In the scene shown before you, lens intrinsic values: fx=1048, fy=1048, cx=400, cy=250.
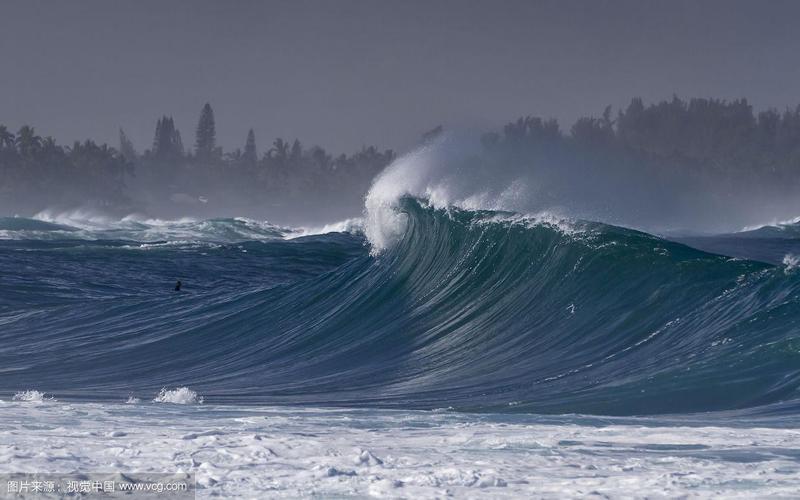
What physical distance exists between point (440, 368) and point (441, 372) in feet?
0.77

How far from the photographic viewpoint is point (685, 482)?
496 centimetres

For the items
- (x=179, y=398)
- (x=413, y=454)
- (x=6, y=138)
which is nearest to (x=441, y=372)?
(x=179, y=398)

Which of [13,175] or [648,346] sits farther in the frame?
[13,175]

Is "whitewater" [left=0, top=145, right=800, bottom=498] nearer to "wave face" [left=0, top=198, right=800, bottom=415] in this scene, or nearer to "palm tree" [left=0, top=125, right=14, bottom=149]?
"wave face" [left=0, top=198, right=800, bottom=415]

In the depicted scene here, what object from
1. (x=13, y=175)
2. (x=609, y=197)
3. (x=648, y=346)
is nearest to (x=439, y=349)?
(x=648, y=346)

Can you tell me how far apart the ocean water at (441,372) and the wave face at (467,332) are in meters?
0.04

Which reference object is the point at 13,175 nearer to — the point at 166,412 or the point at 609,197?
the point at 609,197

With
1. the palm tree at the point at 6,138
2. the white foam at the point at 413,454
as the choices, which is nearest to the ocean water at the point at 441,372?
the white foam at the point at 413,454

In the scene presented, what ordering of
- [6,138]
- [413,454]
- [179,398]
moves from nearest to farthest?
[413,454] < [179,398] < [6,138]

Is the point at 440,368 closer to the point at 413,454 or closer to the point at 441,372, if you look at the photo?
the point at 441,372

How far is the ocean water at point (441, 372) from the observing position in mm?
5223

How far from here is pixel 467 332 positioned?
1277 cm

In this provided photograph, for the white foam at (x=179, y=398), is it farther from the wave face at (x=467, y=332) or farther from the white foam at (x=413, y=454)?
the white foam at (x=413, y=454)

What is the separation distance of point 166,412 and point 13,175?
13514 centimetres
